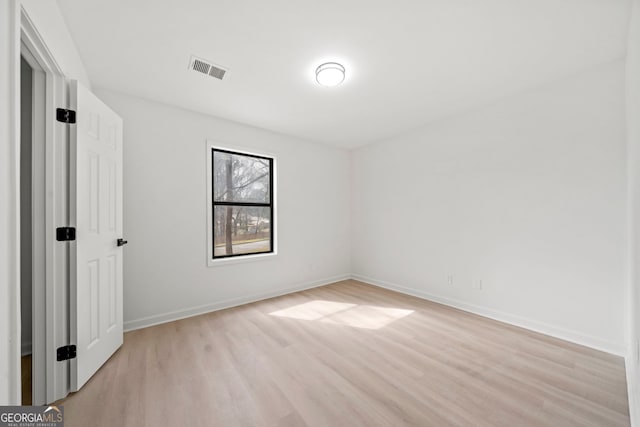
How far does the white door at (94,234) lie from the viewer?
5.77 feet

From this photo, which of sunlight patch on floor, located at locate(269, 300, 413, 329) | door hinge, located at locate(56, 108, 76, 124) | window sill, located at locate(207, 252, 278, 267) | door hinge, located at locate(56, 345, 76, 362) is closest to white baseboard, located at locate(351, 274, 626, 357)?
sunlight patch on floor, located at locate(269, 300, 413, 329)

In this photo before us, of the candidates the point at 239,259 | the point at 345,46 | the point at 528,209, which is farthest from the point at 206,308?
the point at 528,209

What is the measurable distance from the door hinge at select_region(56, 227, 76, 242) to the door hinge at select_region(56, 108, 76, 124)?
728 millimetres

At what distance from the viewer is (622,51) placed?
2.10 meters

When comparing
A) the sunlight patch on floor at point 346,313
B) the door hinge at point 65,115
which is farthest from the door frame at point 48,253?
the sunlight patch on floor at point 346,313

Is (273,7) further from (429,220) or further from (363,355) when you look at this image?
(429,220)

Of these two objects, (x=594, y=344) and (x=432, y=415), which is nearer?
(x=432, y=415)

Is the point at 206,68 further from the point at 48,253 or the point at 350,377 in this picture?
the point at 350,377

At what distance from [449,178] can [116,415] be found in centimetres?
393

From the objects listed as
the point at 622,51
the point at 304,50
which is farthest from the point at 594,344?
the point at 304,50

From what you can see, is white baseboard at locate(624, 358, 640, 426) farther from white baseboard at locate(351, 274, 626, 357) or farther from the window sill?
the window sill

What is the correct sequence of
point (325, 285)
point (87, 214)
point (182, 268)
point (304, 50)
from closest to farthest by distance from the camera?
1. point (87, 214)
2. point (304, 50)
3. point (182, 268)
4. point (325, 285)

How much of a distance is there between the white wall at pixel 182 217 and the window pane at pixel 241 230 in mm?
215

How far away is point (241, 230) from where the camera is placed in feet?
12.2
